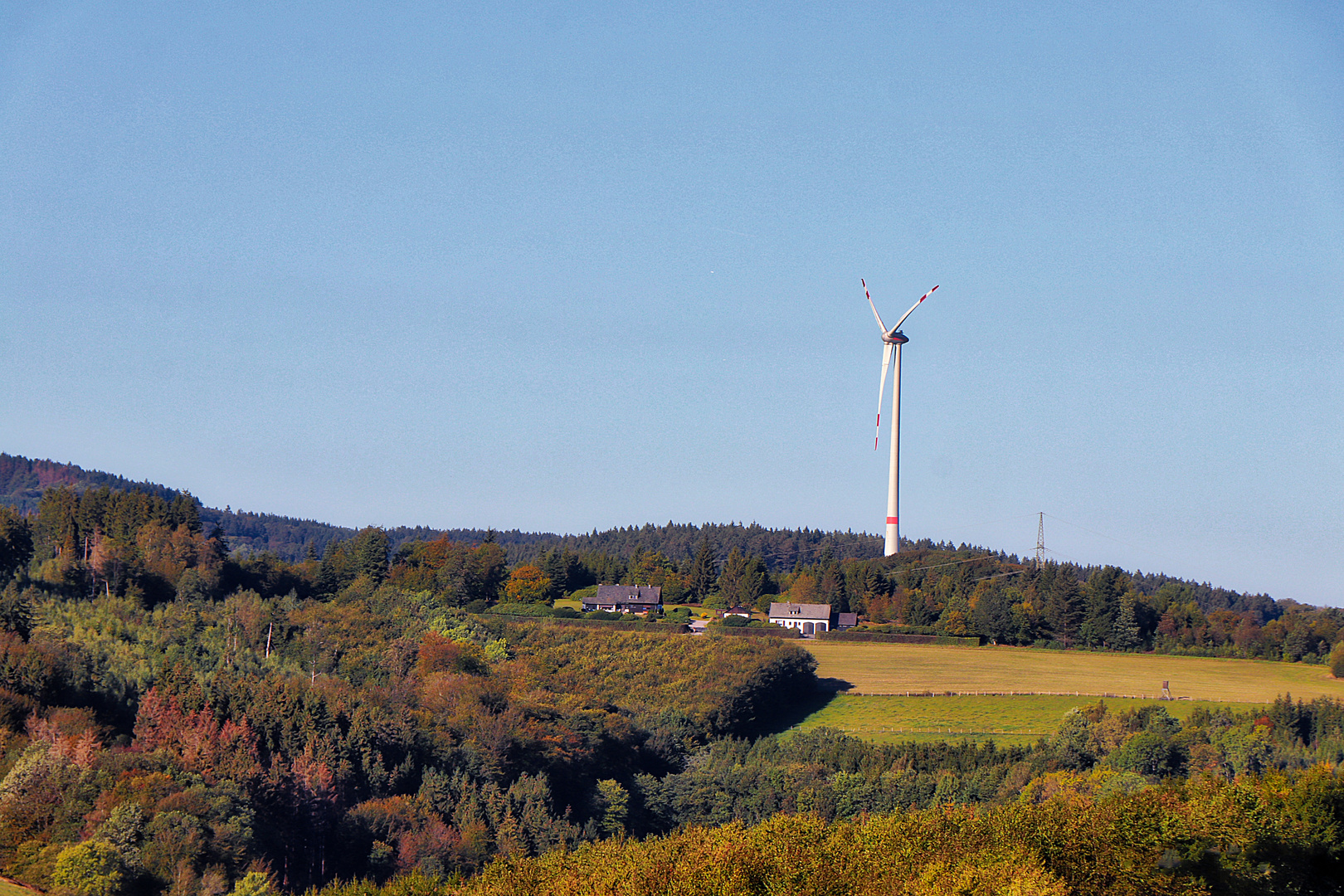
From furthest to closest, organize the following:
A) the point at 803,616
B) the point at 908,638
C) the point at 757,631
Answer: the point at 803,616 → the point at 908,638 → the point at 757,631

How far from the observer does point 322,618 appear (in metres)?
115

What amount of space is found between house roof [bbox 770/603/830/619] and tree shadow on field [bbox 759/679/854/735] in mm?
29785

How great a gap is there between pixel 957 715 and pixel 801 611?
45.0 meters

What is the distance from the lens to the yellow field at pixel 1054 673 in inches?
4065

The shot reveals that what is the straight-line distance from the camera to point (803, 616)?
13975cm

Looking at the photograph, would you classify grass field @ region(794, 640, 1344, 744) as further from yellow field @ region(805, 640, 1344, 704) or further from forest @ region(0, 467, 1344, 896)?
forest @ region(0, 467, 1344, 896)

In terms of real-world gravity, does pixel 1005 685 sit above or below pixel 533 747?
above

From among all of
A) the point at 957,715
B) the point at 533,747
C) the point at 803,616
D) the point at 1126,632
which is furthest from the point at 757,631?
the point at 533,747

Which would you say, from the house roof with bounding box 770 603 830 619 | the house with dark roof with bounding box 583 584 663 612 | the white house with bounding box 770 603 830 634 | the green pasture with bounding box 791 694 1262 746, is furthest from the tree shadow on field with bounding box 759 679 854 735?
the house with dark roof with bounding box 583 584 663 612

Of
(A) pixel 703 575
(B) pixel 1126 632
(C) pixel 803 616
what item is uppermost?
(A) pixel 703 575

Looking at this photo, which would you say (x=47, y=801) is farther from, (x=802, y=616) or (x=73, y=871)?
(x=802, y=616)

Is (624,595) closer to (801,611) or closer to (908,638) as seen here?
(801,611)

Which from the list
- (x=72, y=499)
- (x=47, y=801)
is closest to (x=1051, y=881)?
(x=47, y=801)

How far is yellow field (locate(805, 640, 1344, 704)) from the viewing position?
339 feet
